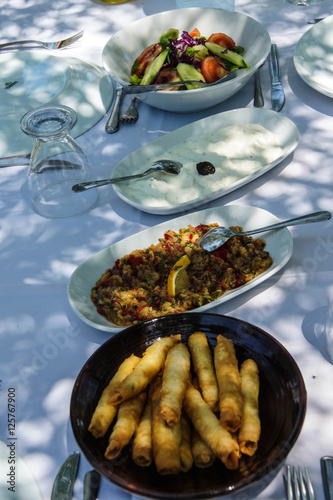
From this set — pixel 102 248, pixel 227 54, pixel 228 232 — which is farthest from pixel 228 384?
pixel 227 54

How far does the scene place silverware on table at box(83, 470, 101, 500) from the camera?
95 centimetres

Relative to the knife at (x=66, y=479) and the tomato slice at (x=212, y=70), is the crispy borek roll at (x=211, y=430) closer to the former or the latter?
the knife at (x=66, y=479)

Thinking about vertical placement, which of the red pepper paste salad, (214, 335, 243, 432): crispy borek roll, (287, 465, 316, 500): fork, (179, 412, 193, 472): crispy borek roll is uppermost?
(214, 335, 243, 432): crispy borek roll

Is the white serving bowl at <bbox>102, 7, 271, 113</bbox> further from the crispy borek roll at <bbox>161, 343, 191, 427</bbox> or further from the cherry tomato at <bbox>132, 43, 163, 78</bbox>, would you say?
the crispy borek roll at <bbox>161, 343, 191, 427</bbox>

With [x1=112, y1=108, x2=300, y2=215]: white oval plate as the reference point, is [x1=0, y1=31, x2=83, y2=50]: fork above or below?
above

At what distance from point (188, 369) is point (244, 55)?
1383 mm

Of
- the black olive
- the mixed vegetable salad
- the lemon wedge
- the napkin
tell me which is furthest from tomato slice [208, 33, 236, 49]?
the lemon wedge

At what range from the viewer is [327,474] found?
912 millimetres

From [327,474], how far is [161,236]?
28.0 inches

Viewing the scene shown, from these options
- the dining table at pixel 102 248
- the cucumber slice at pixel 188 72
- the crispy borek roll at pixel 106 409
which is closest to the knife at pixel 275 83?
the dining table at pixel 102 248

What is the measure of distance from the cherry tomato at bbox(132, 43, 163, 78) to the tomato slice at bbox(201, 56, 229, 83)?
0.65 ft

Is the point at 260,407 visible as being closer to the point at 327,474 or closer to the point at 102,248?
the point at 327,474

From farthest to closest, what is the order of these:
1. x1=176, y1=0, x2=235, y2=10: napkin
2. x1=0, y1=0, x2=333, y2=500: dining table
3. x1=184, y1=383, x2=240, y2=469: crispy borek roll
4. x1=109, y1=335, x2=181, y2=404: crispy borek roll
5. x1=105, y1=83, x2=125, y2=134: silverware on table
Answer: x1=176, y1=0, x2=235, y2=10: napkin < x1=105, y1=83, x2=125, y2=134: silverware on table < x1=0, y1=0, x2=333, y2=500: dining table < x1=109, y1=335, x2=181, y2=404: crispy borek roll < x1=184, y1=383, x2=240, y2=469: crispy borek roll

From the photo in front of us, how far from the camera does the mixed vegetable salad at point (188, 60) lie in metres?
1.79
